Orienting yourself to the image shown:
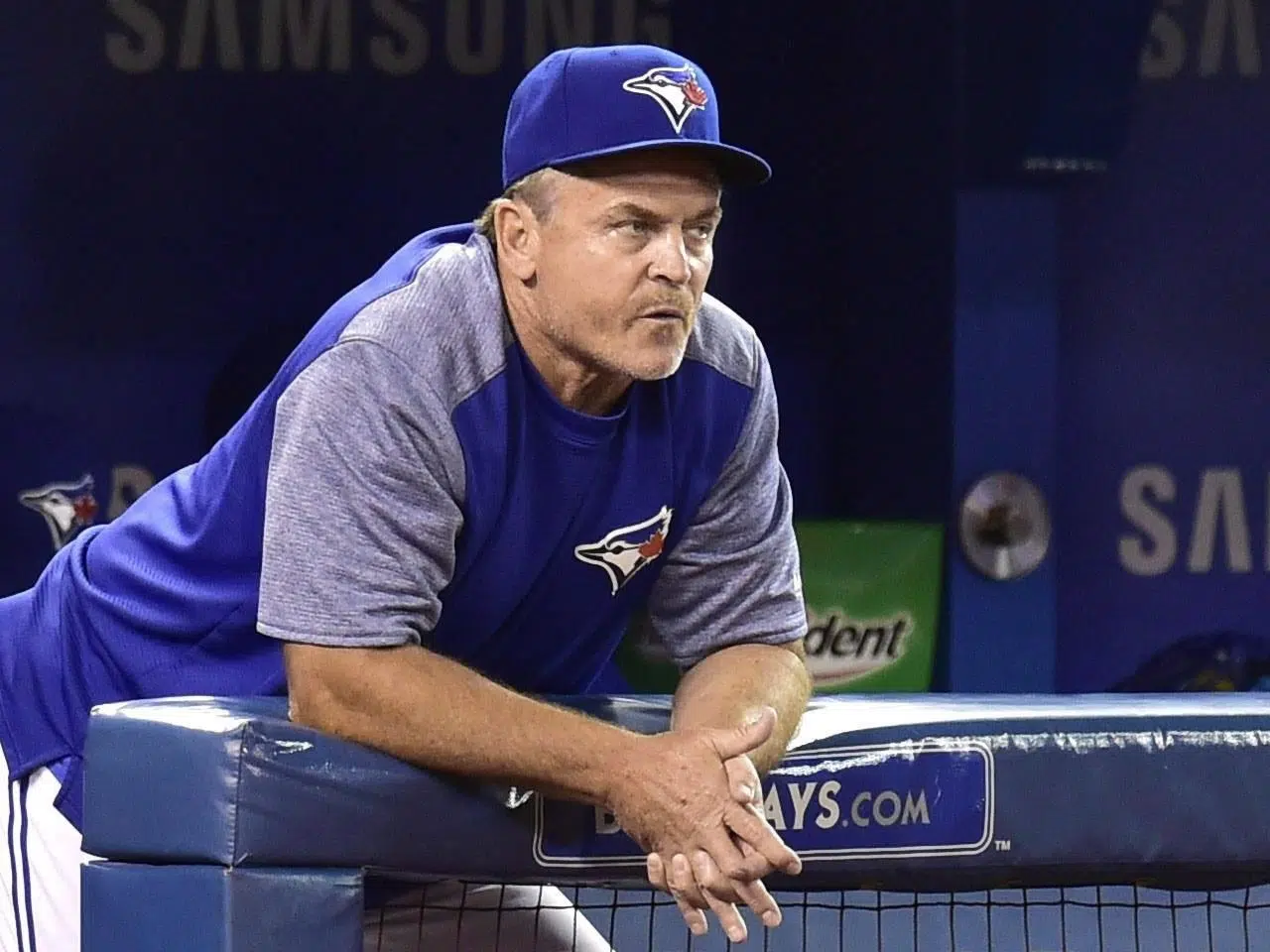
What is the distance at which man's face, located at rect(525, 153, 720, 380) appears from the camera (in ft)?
7.00

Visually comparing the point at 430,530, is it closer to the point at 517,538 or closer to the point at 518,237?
the point at 517,538

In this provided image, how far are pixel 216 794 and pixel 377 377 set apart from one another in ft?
1.45

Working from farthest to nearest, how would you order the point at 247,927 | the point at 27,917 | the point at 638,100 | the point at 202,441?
→ the point at 202,441
the point at 27,917
the point at 638,100
the point at 247,927

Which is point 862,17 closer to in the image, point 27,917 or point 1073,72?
point 1073,72

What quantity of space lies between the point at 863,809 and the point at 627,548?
16.0 inches

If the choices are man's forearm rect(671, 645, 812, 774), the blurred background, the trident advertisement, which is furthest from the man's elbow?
the trident advertisement

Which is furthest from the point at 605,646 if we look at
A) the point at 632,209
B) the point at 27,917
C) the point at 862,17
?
the point at 862,17

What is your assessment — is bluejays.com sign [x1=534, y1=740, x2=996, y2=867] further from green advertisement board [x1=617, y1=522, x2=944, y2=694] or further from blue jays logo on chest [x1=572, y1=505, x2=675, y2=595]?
green advertisement board [x1=617, y1=522, x2=944, y2=694]

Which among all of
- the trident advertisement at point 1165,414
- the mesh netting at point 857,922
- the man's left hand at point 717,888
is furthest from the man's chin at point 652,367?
the trident advertisement at point 1165,414

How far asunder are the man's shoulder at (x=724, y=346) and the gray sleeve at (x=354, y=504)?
1.19ft

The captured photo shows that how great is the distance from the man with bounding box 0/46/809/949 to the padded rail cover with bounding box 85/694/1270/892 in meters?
0.05

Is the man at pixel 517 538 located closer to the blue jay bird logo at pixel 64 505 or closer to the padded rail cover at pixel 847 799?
the padded rail cover at pixel 847 799

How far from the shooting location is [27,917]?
7.52 ft

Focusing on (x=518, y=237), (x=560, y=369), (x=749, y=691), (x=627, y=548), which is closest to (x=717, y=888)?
(x=749, y=691)
